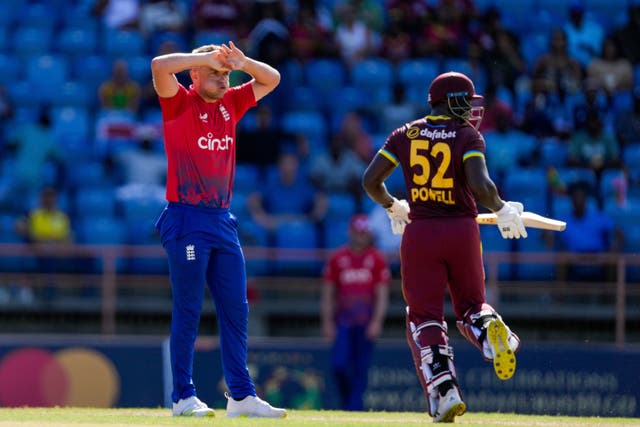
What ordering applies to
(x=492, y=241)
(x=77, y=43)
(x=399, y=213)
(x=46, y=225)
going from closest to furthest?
(x=399, y=213) → (x=46, y=225) → (x=492, y=241) → (x=77, y=43)

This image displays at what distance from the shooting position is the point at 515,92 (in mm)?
19406

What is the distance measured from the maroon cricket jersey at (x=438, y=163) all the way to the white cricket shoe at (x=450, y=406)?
113cm

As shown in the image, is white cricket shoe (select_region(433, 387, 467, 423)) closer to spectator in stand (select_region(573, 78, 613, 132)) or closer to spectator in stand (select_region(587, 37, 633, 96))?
spectator in stand (select_region(573, 78, 613, 132))

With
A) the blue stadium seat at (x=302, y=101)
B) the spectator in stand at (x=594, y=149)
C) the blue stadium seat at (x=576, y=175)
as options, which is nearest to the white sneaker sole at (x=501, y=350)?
the blue stadium seat at (x=576, y=175)

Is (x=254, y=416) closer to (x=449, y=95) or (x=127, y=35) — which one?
(x=449, y=95)

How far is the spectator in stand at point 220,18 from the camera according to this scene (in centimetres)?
1983

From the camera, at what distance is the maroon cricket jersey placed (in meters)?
8.53

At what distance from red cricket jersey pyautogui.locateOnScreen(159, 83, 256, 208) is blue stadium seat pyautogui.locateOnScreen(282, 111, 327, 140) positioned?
9425mm

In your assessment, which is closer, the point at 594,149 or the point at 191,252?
the point at 191,252

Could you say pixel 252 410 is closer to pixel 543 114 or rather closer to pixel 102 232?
pixel 102 232

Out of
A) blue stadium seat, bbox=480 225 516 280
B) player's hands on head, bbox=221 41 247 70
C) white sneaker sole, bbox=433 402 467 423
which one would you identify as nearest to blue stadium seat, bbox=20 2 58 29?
blue stadium seat, bbox=480 225 516 280

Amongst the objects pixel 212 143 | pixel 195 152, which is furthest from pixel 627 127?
pixel 195 152

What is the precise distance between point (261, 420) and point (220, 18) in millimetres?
12235

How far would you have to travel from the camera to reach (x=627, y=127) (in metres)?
18.8
